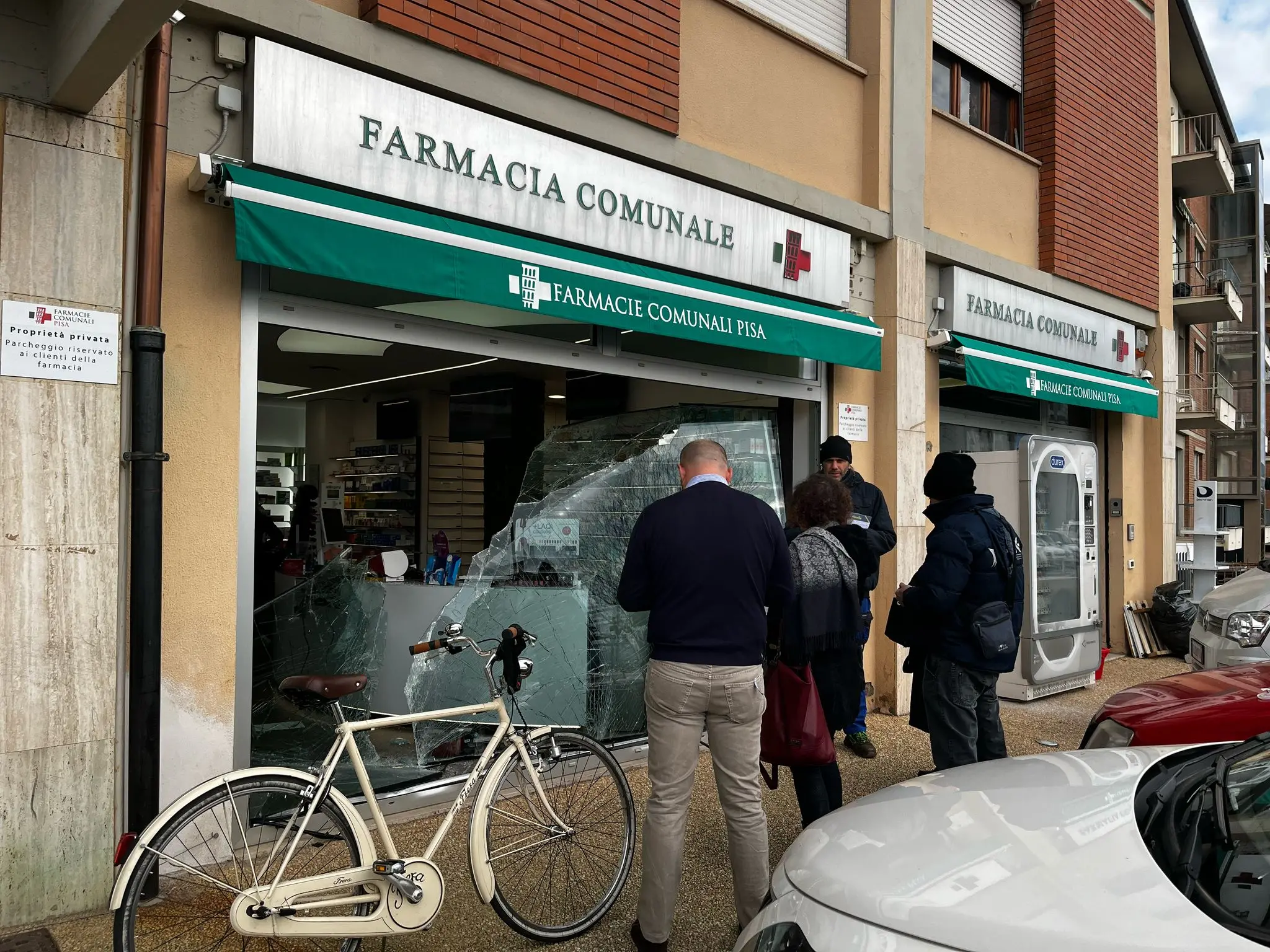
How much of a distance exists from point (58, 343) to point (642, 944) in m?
3.13

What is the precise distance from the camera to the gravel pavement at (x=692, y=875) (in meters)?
3.57

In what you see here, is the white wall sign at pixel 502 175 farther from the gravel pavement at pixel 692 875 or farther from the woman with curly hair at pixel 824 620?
the gravel pavement at pixel 692 875

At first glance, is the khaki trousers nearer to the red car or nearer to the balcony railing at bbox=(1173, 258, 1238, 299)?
the red car

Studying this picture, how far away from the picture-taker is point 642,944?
11.3 ft

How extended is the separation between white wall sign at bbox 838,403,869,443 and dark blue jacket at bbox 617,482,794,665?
4190 millimetres

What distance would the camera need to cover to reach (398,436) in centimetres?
1330

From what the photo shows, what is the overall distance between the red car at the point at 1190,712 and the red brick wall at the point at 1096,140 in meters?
6.64

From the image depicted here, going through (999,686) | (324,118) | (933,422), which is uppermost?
(324,118)

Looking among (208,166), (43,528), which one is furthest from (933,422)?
(43,528)

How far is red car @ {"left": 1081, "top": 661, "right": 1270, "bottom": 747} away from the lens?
374cm

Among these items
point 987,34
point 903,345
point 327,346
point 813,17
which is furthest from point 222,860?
point 987,34

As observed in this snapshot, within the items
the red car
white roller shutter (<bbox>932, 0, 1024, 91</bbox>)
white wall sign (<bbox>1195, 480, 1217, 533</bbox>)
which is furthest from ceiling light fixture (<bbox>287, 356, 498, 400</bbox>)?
white wall sign (<bbox>1195, 480, 1217, 533</bbox>)

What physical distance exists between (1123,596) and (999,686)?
398cm

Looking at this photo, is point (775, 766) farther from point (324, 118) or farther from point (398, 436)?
point (398, 436)
